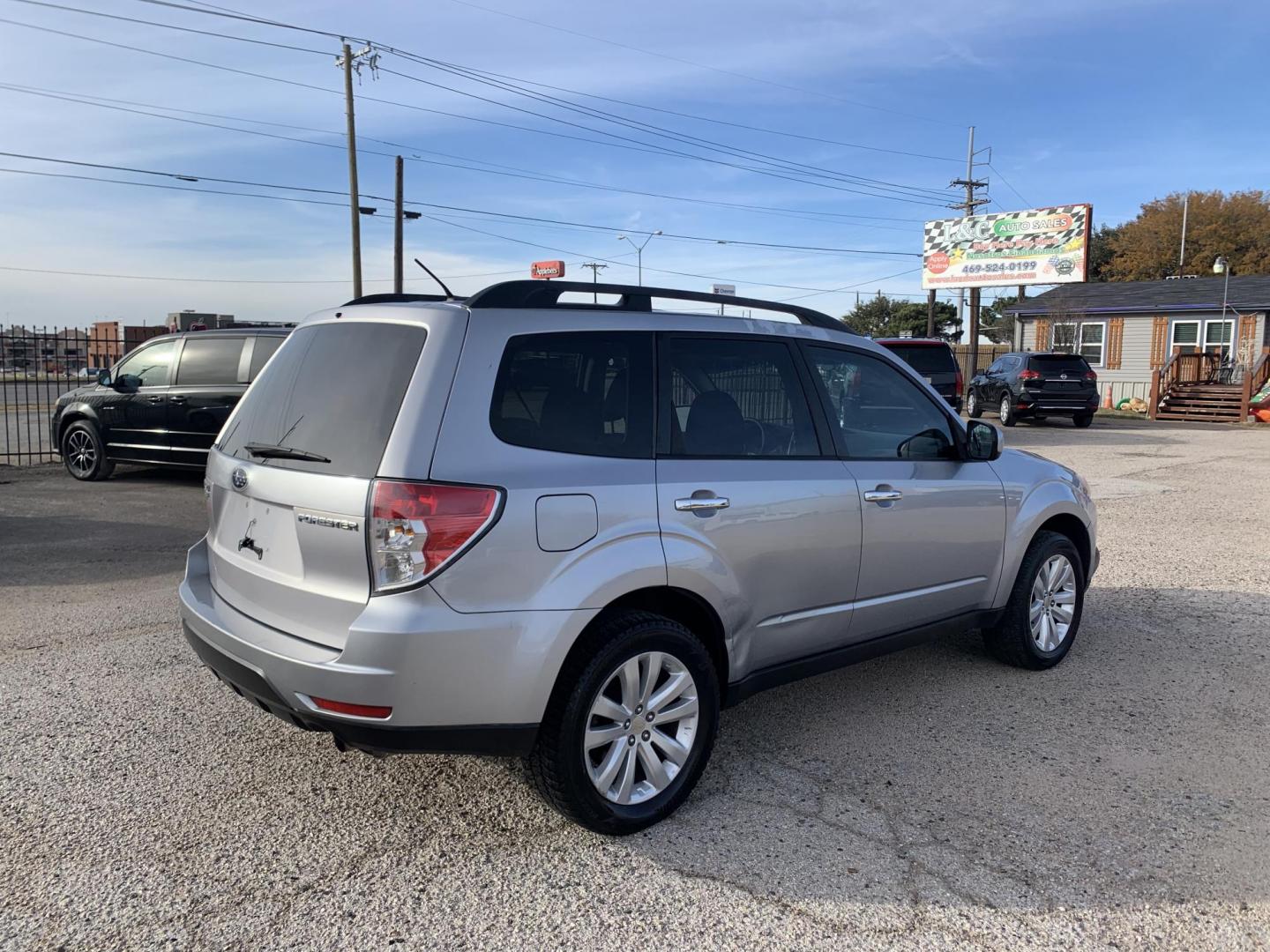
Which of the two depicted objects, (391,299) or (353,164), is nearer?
(391,299)

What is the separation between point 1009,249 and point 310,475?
125ft

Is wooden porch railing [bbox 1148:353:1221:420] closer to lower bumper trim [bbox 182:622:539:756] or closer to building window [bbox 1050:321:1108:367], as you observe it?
building window [bbox 1050:321:1108:367]

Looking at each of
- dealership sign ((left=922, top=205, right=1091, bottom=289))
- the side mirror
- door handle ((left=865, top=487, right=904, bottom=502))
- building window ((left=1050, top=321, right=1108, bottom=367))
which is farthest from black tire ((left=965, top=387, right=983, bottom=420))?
door handle ((left=865, top=487, right=904, bottom=502))

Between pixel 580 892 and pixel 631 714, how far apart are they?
587mm

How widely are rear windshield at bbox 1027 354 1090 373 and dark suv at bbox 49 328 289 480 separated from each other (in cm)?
1782

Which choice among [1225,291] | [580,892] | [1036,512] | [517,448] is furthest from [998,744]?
[1225,291]

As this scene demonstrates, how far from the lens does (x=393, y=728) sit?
9.40 ft

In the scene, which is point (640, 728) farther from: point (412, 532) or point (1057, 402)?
point (1057, 402)

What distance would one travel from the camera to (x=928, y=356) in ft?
53.9

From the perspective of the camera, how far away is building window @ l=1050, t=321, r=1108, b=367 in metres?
34.4

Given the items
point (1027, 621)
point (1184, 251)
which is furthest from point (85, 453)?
point (1184, 251)

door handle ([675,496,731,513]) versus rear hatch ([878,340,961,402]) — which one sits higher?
rear hatch ([878,340,961,402])

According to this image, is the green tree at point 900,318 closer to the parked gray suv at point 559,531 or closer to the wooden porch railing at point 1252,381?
the wooden porch railing at point 1252,381

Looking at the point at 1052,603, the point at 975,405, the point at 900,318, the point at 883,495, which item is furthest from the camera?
the point at 900,318
